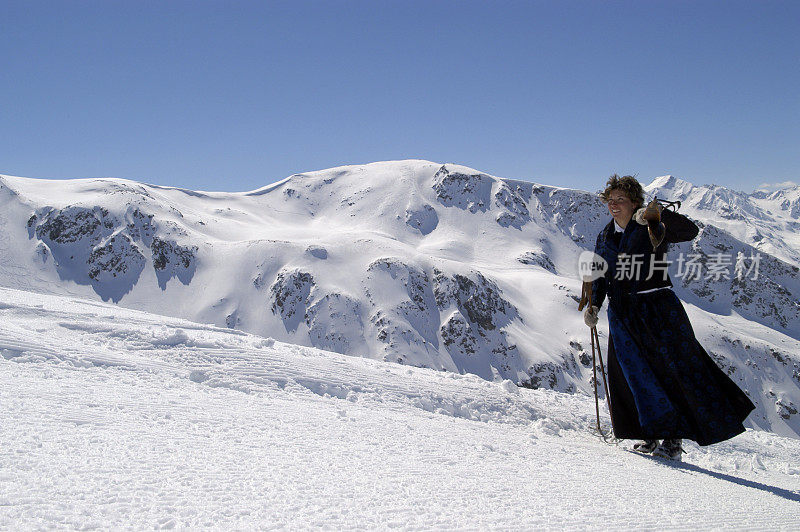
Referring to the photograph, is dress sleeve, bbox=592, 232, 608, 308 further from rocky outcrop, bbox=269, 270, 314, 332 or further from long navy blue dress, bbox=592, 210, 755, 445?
rocky outcrop, bbox=269, 270, 314, 332

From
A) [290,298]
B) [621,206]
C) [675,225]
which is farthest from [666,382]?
[290,298]

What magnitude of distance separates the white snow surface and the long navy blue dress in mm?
432

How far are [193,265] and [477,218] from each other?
80.7 metres

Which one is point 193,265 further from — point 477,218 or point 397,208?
point 477,218

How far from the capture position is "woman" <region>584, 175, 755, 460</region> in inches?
177

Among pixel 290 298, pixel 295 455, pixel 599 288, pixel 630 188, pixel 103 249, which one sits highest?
pixel 630 188

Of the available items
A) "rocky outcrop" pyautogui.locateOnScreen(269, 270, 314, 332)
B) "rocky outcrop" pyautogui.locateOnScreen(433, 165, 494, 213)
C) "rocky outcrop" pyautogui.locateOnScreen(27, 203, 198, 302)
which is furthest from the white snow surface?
"rocky outcrop" pyautogui.locateOnScreen(433, 165, 494, 213)

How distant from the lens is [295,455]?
2719 millimetres

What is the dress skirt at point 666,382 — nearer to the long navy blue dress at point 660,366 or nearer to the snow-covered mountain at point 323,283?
the long navy blue dress at point 660,366

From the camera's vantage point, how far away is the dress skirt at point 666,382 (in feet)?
14.7

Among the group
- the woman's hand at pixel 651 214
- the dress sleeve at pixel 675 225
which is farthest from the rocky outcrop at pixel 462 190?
the woman's hand at pixel 651 214

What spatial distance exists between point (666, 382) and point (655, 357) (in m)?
0.26

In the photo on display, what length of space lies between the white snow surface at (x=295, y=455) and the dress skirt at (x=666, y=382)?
403 millimetres

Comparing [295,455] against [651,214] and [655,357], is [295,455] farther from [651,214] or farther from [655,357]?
[651,214]
